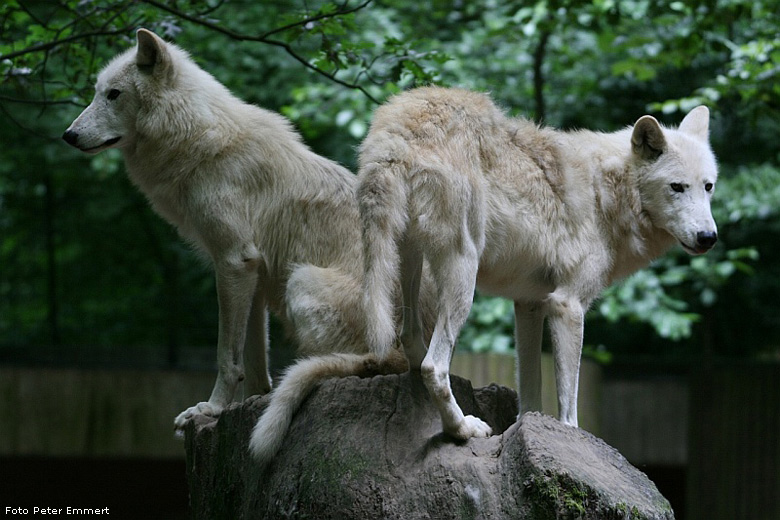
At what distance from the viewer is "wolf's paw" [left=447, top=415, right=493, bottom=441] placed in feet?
11.8

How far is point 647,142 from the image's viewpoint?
15.1ft

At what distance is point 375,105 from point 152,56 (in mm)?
4028

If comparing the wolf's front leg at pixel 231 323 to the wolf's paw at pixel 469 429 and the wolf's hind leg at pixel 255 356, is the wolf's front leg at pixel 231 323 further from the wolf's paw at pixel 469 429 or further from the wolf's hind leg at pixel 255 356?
the wolf's paw at pixel 469 429

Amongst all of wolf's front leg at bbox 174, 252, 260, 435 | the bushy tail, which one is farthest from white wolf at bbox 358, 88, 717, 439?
wolf's front leg at bbox 174, 252, 260, 435

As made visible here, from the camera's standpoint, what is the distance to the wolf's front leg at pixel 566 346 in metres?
4.13

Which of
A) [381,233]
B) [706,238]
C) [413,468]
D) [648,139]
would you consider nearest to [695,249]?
[706,238]

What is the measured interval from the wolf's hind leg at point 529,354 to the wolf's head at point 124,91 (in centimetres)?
242

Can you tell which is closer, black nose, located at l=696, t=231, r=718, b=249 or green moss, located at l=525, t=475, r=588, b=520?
green moss, located at l=525, t=475, r=588, b=520

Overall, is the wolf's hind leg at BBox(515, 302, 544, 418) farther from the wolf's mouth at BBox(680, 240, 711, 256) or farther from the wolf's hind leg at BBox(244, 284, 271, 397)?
the wolf's hind leg at BBox(244, 284, 271, 397)

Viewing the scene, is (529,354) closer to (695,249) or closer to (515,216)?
(515,216)

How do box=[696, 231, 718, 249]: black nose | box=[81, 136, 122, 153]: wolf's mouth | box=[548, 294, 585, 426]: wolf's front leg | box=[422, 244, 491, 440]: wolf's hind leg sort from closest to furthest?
1. box=[422, 244, 491, 440]: wolf's hind leg
2. box=[548, 294, 585, 426]: wolf's front leg
3. box=[696, 231, 718, 249]: black nose
4. box=[81, 136, 122, 153]: wolf's mouth

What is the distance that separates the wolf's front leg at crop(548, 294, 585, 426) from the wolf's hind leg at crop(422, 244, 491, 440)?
0.61 m

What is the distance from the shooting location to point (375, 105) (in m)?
8.66

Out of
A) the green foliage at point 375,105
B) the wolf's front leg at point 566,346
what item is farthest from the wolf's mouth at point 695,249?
the green foliage at point 375,105
